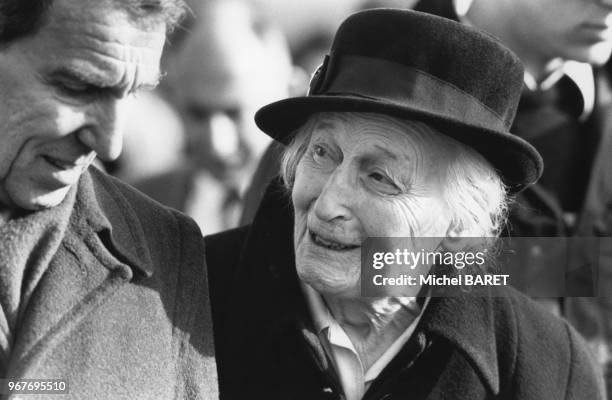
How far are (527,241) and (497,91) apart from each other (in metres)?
1.47

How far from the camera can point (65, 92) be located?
291cm

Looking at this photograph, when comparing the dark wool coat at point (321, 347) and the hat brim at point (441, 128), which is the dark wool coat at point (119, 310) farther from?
the hat brim at point (441, 128)

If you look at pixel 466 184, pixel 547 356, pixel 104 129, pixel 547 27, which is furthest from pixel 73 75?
pixel 547 27

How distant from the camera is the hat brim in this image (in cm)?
352

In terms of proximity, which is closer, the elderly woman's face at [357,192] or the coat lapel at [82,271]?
the coat lapel at [82,271]

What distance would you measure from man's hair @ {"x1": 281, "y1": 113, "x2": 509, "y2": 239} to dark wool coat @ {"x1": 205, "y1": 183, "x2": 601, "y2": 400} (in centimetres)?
21


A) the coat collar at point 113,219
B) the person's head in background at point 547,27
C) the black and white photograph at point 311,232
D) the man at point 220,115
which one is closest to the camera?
the black and white photograph at point 311,232

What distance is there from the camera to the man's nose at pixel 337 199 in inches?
142

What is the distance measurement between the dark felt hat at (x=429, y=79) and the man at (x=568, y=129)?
1.19m

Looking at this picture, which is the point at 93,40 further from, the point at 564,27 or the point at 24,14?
the point at 564,27

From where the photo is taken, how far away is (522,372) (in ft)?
12.5

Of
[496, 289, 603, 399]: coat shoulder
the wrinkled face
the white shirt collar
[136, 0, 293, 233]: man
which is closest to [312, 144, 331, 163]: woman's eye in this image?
the white shirt collar

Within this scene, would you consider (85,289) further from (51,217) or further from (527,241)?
(527,241)

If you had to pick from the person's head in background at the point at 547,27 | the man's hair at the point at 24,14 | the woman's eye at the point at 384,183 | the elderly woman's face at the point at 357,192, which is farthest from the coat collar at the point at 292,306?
the person's head in background at the point at 547,27
